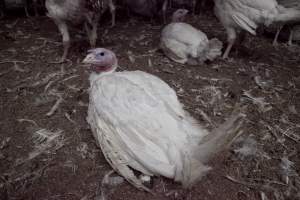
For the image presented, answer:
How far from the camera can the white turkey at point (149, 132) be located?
2084 mm

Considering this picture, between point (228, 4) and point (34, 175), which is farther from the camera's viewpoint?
point (228, 4)

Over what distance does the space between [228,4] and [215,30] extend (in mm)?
1022

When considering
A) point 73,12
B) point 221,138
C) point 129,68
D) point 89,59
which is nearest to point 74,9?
point 73,12

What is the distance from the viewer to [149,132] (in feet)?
7.55

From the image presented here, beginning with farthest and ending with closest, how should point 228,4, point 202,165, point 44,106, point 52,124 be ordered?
point 228,4 → point 44,106 → point 52,124 → point 202,165

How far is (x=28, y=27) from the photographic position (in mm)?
4934

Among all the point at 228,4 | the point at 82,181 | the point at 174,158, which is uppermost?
the point at 228,4

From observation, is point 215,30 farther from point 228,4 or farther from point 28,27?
point 28,27

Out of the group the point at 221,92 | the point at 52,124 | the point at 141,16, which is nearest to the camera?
the point at 52,124

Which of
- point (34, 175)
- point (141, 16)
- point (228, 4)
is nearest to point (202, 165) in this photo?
point (34, 175)

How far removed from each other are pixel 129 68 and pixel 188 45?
2.58ft

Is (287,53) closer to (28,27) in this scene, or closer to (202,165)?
(202,165)

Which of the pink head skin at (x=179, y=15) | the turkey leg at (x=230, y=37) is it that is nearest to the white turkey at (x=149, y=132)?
the turkey leg at (x=230, y=37)

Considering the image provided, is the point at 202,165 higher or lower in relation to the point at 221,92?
higher
